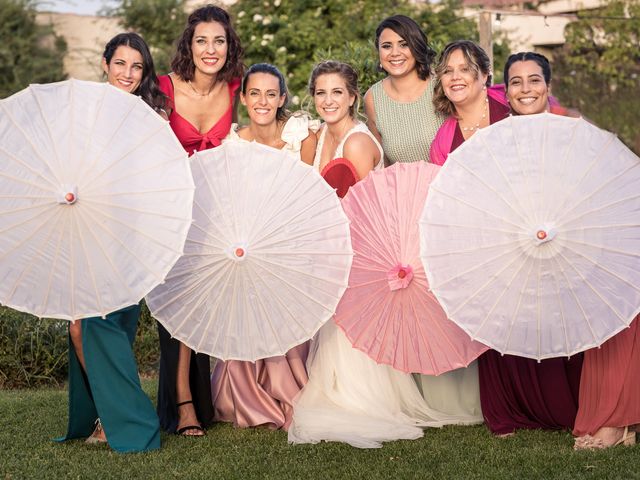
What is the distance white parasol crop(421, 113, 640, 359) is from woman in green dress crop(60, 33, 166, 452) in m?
1.72

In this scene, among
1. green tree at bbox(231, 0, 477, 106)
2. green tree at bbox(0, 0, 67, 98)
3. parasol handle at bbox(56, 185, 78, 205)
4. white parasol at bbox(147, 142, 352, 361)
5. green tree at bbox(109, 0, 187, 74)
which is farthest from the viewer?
green tree at bbox(109, 0, 187, 74)

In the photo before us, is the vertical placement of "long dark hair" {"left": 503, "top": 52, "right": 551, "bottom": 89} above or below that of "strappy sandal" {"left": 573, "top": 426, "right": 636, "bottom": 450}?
above

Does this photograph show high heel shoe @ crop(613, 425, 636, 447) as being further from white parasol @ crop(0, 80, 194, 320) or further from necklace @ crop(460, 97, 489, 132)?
white parasol @ crop(0, 80, 194, 320)

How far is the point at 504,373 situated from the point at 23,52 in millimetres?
15848

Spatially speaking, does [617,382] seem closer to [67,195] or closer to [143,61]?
[67,195]

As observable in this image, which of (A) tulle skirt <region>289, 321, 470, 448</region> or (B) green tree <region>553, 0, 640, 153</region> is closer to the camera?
(A) tulle skirt <region>289, 321, 470, 448</region>

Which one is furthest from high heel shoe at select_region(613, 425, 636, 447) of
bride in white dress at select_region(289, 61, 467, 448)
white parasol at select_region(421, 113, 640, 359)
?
bride in white dress at select_region(289, 61, 467, 448)

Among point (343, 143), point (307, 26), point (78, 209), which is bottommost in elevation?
point (78, 209)

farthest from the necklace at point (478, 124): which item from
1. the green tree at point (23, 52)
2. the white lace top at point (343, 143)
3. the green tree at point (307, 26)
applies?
the green tree at point (23, 52)

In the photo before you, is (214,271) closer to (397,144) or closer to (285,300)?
(285,300)

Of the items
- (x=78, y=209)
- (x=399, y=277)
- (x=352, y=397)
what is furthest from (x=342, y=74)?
(x=78, y=209)

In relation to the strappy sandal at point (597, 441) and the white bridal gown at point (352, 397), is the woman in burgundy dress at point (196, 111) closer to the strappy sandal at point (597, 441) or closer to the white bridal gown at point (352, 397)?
the white bridal gown at point (352, 397)

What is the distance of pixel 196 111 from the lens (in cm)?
636

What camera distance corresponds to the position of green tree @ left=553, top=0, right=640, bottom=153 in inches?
773
